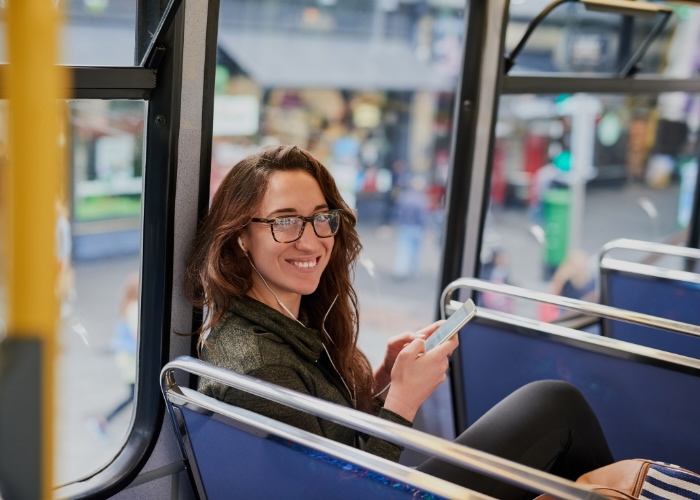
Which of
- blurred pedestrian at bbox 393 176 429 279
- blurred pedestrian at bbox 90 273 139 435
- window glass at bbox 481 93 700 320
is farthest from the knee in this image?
blurred pedestrian at bbox 393 176 429 279

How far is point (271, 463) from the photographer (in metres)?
1.91

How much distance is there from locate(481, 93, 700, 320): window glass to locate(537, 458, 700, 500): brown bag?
367 cm

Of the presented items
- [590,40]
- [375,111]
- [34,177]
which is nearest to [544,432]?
[34,177]

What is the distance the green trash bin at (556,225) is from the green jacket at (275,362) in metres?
5.34

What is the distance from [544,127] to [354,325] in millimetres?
6647

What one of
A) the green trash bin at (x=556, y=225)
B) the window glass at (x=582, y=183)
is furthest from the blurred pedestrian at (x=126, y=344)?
the green trash bin at (x=556, y=225)

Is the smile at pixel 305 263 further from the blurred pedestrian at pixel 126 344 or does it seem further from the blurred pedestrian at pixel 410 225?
the blurred pedestrian at pixel 410 225

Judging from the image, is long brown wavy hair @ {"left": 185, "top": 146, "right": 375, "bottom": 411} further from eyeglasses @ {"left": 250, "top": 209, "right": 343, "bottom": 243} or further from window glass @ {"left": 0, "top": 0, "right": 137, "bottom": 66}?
window glass @ {"left": 0, "top": 0, "right": 137, "bottom": 66}

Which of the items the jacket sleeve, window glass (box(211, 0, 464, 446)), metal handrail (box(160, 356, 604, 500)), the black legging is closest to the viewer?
metal handrail (box(160, 356, 604, 500))

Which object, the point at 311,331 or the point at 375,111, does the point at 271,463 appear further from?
the point at 375,111

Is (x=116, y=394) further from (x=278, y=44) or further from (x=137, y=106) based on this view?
(x=278, y=44)

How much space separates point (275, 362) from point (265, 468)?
0.25 m

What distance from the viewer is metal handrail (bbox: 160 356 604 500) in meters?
1.55

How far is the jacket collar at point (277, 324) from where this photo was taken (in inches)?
84.2
